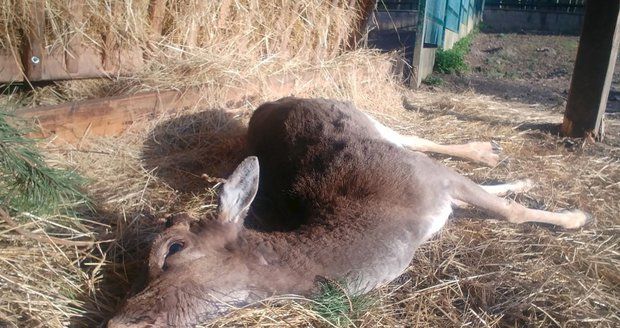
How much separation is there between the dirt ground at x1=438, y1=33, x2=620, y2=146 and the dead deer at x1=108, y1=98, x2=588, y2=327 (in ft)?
10.9

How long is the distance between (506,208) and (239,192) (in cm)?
202

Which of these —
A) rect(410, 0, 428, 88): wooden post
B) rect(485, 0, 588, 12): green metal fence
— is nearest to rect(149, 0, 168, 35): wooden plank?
rect(410, 0, 428, 88): wooden post

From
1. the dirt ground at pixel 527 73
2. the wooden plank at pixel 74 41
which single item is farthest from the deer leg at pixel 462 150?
the wooden plank at pixel 74 41

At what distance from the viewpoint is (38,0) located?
16.6ft

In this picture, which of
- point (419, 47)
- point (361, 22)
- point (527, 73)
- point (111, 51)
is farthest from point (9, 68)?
point (527, 73)

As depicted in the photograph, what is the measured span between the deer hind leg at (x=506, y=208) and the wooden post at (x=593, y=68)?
227cm

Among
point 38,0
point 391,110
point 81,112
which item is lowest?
point 391,110

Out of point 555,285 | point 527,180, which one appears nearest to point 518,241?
point 555,285

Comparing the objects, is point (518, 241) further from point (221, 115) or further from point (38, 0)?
point (38, 0)

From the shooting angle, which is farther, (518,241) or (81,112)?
(81,112)

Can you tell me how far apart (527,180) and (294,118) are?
2051 millimetres

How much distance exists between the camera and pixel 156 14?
5980 mm

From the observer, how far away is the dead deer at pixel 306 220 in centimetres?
251

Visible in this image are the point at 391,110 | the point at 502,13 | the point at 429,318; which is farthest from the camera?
the point at 502,13
